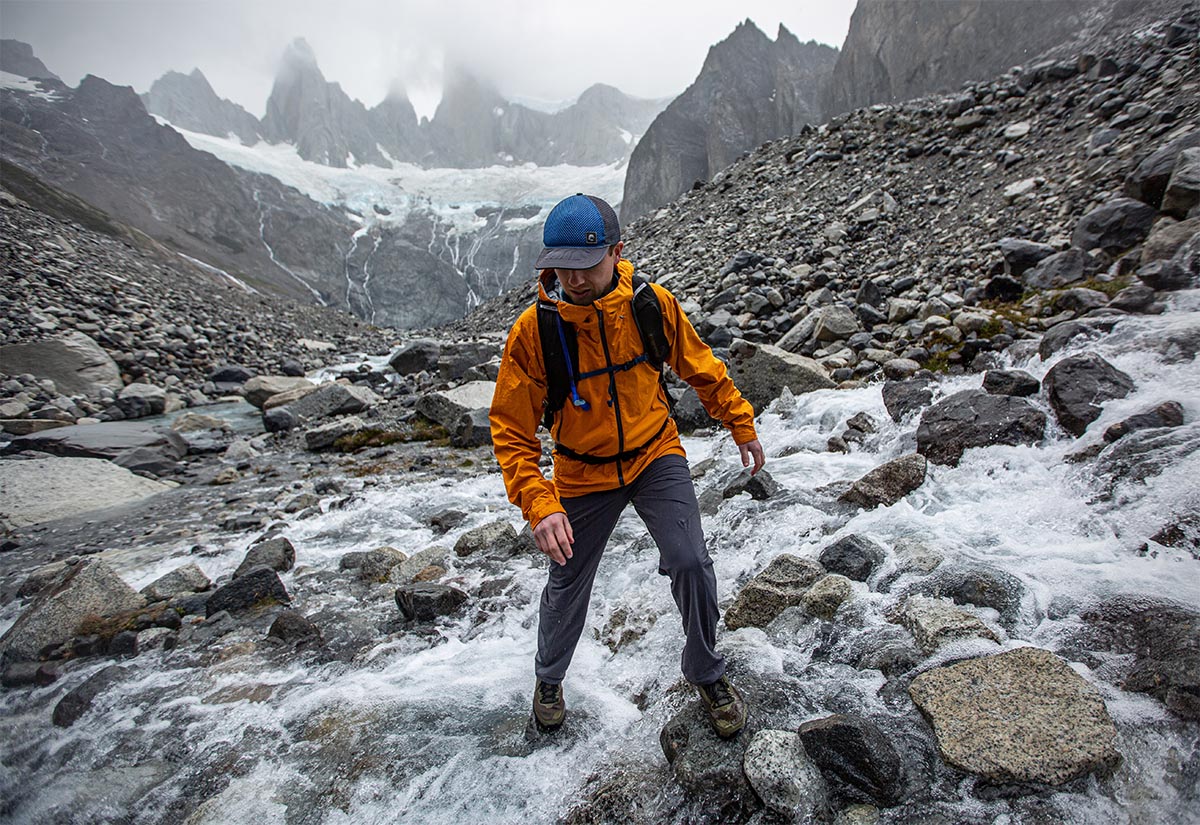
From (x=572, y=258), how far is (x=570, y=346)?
47 cm

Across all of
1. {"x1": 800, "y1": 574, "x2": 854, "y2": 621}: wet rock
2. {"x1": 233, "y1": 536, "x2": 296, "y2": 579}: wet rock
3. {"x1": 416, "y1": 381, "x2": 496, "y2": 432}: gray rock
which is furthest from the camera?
{"x1": 416, "y1": 381, "x2": 496, "y2": 432}: gray rock

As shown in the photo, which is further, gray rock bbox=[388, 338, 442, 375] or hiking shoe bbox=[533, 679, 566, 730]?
gray rock bbox=[388, 338, 442, 375]

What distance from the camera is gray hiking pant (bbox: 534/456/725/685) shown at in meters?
3.00

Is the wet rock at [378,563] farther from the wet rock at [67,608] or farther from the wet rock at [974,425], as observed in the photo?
the wet rock at [974,425]

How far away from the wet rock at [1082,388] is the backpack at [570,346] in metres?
4.24

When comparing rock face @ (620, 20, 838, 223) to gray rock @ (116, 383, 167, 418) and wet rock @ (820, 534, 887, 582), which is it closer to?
gray rock @ (116, 383, 167, 418)

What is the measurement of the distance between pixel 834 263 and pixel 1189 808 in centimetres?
1210

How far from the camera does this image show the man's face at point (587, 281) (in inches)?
117

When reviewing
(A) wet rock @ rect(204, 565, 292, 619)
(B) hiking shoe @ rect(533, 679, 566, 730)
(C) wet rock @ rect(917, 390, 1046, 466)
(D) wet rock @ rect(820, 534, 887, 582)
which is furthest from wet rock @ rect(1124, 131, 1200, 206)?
(A) wet rock @ rect(204, 565, 292, 619)

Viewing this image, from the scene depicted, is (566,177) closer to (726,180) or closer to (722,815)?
(726,180)

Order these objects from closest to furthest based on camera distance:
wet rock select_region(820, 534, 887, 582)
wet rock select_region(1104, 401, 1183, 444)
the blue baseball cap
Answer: the blue baseball cap < wet rock select_region(820, 534, 887, 582) < wet rock select_region(1104, 401, 1183, 444)

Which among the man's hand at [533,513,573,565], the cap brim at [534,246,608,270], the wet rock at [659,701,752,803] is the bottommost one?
the wet rock at [659,701,752,803]

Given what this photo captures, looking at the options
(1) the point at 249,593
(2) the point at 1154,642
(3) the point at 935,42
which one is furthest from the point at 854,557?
(3) the point at 935,42

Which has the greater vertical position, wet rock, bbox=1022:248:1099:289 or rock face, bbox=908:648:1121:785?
wet rock, bbox=1022:248:1099:289
